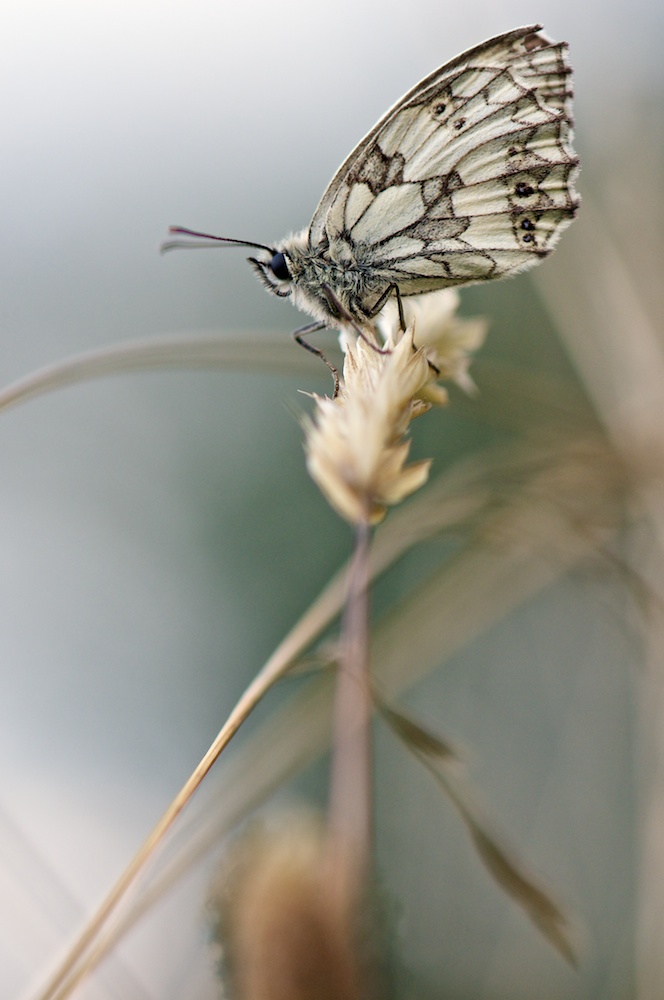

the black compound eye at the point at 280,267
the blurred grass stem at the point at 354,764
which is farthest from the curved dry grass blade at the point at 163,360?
the blurred grass stem at the point at 354,764

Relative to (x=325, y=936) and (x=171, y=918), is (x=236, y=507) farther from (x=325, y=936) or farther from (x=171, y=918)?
(x=325, y=936)

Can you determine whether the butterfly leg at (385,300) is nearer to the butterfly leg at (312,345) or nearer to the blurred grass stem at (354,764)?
the butterfly leg at (312,345)

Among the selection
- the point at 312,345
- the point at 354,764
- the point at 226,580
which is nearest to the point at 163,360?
the point at 312,345

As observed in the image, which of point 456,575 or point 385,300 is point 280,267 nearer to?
point 385,300

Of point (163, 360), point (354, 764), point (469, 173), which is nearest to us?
point (354, 764)

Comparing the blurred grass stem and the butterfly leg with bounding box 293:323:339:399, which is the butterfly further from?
the blurred grass stem

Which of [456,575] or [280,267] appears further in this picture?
[280,267]
